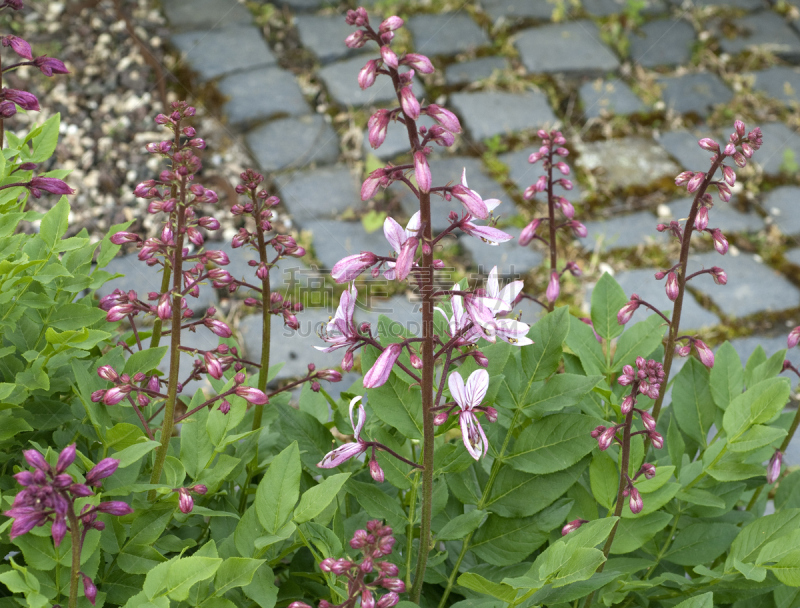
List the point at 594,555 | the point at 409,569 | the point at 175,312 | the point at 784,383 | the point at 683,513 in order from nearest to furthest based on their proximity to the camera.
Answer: the point at 594,555 → the point at 175,312 → the point at 409,569 → the point at 784,383 → the point at 683,513

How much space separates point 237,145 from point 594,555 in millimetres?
3698

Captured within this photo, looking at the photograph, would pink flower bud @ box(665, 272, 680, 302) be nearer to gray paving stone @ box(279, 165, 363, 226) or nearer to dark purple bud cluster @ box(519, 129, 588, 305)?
dark purple bud cluster @ box(519, 129, 588, 305)

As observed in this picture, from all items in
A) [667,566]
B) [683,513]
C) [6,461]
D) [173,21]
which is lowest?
[667,566]

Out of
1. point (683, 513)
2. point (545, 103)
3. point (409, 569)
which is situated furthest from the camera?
point (545, 103)

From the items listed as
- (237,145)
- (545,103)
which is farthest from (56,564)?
(545,103)

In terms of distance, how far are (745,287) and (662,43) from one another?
229cm

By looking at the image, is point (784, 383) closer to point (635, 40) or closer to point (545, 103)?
point (545, 103)

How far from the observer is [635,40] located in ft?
17.8

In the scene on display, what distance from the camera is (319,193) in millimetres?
4355

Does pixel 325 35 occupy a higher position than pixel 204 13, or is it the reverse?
pixel 204 13

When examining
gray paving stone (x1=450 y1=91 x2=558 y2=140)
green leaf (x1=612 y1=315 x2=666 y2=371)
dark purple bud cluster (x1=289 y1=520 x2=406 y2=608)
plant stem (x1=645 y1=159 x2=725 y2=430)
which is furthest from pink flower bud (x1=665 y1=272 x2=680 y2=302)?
gray paving stone (x1=450 y1=91 x2=558 y2=140)

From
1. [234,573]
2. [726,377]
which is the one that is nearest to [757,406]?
[726,377]

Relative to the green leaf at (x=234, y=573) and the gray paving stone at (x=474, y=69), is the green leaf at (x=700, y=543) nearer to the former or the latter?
the green leaf at (x=234, y=573)

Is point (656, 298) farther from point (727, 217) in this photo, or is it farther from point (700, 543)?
point (700, 543)
